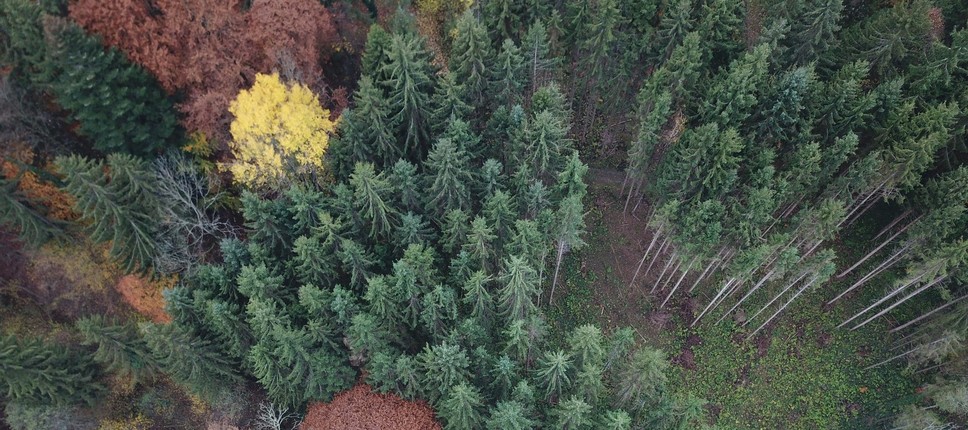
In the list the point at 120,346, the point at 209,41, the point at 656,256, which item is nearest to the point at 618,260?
the point at 656,256

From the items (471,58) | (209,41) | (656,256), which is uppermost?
(471,58)

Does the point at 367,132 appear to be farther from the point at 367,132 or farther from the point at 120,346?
the point at 120,346

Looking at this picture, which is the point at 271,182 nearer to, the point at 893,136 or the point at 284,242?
the point at 284,242

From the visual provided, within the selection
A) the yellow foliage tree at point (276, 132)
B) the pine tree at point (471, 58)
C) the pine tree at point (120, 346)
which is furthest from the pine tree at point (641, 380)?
the pine tree at point (120, 346)

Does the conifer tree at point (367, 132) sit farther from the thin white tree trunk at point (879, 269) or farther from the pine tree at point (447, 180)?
the thin white tree trunk at point (879, 269)

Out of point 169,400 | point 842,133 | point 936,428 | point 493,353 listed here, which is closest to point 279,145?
point 493,353

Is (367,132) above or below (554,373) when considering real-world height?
above
